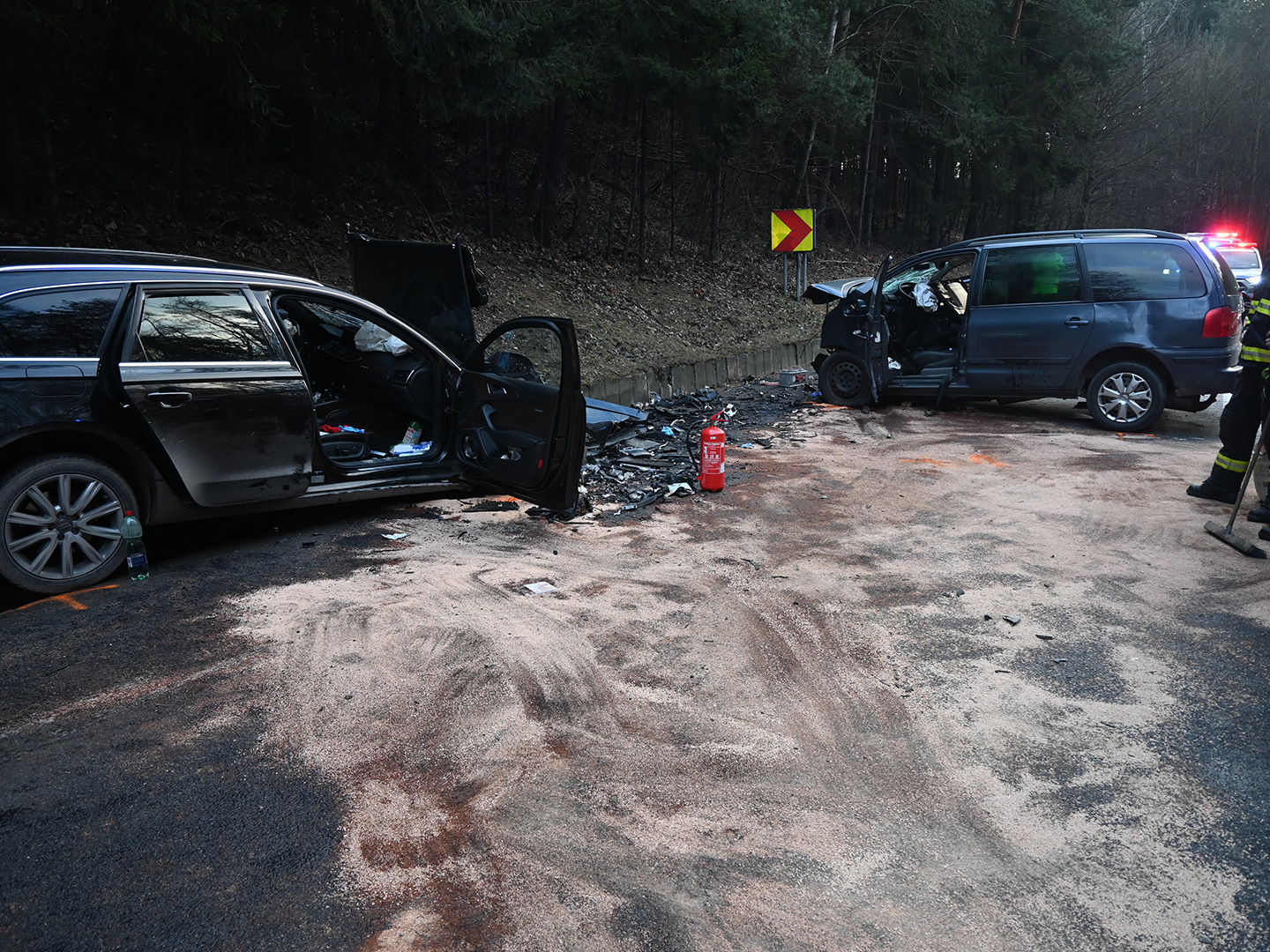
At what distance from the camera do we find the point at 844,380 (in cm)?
1155

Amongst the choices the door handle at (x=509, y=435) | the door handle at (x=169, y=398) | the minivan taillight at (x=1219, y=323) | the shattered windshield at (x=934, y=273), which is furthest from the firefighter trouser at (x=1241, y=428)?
the door handle at (x=169, y=398)

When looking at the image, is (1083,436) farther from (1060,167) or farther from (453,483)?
(1060,167)

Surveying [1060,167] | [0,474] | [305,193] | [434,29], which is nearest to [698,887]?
[0,474]

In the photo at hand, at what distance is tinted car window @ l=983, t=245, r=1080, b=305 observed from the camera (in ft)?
32.7

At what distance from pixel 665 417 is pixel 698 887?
7.79 meters

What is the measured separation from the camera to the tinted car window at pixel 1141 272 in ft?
30.9

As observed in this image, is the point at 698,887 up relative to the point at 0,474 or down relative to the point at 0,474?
down

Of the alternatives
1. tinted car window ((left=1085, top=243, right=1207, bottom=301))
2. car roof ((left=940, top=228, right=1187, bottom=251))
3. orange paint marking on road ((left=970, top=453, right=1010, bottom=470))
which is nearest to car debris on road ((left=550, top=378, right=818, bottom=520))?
orange paint marking on road ((left=970, top=453, right=1010, bottom=470))

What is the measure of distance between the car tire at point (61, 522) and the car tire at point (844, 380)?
8490 millimetres

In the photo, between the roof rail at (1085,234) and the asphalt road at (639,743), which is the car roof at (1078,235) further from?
the asphalt road at (639,743)

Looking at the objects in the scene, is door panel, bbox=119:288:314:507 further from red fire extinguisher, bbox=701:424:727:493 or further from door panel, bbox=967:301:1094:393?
door panel, bbox=967:301:1094:393

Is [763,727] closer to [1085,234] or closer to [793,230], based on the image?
[1085,234]

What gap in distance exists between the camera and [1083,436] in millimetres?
9805

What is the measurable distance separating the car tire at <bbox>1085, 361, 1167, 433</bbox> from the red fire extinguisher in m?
5.02
